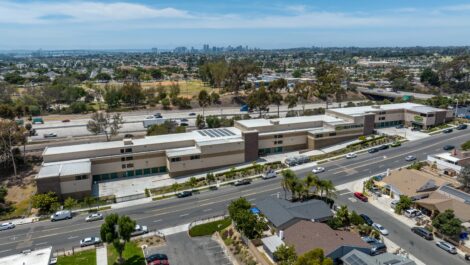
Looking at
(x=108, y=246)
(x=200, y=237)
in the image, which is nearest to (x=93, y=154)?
(x=108, y=246)

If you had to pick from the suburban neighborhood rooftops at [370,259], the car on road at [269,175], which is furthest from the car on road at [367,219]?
the car on road at [269,175]

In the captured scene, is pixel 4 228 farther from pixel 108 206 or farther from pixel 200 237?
→ pixel 200 237

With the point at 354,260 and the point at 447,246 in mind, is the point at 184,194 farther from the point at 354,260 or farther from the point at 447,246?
the point at 447,246

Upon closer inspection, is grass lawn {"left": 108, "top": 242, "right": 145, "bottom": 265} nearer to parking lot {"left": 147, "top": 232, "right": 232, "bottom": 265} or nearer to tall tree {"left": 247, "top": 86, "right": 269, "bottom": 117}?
parking lot {"left": 147, "top": 232, "right": 232, "bottom": 265}

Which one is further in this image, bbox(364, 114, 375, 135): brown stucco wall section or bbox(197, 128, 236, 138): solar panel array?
bbox(364, 114, 375, 135): brown stucco wall section

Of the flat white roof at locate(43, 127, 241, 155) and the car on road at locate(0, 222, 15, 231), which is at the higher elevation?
the flat white roof at locate(43, 127, 241, 155)

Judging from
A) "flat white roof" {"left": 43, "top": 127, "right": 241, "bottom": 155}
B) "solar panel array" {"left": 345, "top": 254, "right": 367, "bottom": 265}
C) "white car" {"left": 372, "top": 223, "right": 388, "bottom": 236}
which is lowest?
"white car" {"left": 372, "top": 223, "right": 388, "bottom": 236}

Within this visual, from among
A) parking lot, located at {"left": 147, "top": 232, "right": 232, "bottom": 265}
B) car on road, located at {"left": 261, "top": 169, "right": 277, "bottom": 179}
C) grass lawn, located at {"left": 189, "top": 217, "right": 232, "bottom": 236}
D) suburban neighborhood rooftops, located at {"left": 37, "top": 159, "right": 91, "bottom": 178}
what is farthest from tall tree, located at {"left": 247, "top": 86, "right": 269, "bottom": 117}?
parking lot, located at {"left": 147, "top": 232, "right": 232, "bottom": 265}
